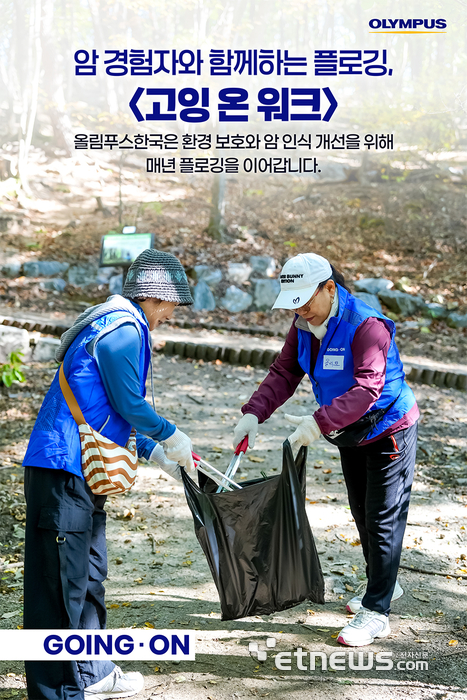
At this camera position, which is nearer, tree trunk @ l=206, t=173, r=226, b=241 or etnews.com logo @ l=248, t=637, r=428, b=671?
etnews.com logo @ l=248, t=637, r=428, b=671

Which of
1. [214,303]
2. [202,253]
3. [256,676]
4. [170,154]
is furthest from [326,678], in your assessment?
[170,154]

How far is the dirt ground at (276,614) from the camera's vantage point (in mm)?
2488

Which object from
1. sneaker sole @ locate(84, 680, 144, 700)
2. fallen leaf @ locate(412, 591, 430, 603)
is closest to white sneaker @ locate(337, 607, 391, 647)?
fallen leaf @ locate(412, 591, 430, 603)

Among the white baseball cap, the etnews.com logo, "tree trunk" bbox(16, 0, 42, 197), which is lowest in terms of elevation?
the etnews.com logo

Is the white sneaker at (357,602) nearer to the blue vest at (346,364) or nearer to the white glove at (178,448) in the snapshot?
the blue vest at (346,364)

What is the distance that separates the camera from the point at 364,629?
2.68 meters

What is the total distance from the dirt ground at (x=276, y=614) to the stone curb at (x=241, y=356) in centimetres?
155

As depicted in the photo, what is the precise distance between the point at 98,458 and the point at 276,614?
1473 millimetres

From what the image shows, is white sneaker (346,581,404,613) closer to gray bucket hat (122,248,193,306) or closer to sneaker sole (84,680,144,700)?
sneaker sole (84,680,144,700)

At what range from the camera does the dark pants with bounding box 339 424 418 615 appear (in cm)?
262

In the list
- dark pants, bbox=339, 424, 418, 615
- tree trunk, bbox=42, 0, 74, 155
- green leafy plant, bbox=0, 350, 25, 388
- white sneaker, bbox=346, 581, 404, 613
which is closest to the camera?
dark pants, bbox=339, 424, 418, 615

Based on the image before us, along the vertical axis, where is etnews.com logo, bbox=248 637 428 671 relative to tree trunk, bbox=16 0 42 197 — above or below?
below

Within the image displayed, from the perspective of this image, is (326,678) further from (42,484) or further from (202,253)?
(202,253)

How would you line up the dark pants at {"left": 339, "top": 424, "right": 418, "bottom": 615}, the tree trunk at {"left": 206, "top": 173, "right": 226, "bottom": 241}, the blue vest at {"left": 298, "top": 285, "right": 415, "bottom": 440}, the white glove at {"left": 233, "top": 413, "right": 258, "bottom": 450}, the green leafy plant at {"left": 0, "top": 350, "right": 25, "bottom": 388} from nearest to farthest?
1. the blue vest at {"left": 298, "top": 285, "right": 415, "bottom": 440}
2. the dark pants at {"left": 339, "top": 424, "right": 418, "bottom": 615}
3. the white glove at {"left": 233, "top": 413, "right": 258, "bottom": 450}
4. the green leafy plant at {"left": 0, "top": 350, "right": 25, "bottom": 388}
5. the tree trunk at {"left": 206, "top": 173, "right": 226, "bottom": 241}
